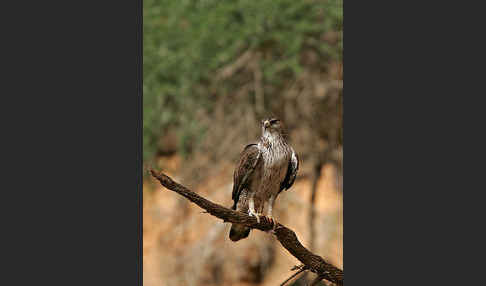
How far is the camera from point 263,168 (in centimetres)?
286

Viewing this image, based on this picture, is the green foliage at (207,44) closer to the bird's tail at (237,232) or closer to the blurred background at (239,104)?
the blurred background at (239,104)

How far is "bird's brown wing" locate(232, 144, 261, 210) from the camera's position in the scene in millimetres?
2814

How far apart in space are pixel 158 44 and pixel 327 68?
1649 mm

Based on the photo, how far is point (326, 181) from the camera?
18.3 feet

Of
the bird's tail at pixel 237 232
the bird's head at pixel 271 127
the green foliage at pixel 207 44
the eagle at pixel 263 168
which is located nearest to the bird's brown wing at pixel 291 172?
the eagle at pixel 263 168

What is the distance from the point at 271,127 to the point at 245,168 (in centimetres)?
24

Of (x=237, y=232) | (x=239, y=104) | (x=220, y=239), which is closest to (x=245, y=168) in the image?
(x=237, y=232)

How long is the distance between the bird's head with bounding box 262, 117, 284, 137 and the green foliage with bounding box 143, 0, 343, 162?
2319 mm

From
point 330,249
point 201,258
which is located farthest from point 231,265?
point 330,249

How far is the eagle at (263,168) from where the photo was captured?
2842 millimetres

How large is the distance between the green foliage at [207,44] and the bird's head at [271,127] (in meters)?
2.32

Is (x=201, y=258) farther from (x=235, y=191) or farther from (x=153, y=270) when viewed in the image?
(x=235, y=191)

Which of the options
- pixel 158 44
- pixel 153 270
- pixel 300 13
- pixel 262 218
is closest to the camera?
pixel 262 218

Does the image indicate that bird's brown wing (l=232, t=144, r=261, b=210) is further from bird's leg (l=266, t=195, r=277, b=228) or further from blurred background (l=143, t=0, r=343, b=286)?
blurred background (l=143, t=0, r=343, b=286)
